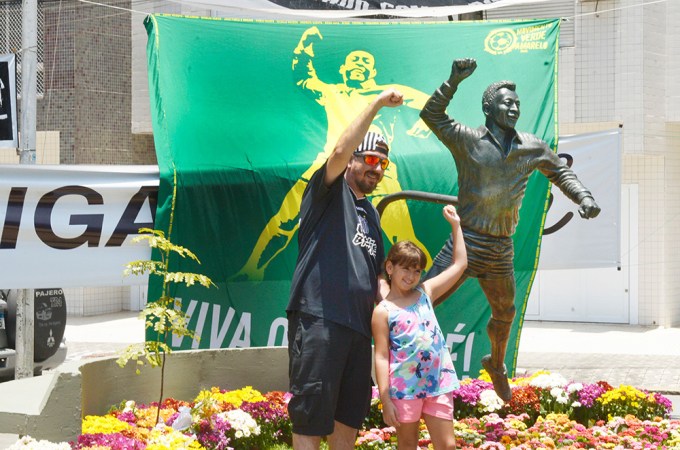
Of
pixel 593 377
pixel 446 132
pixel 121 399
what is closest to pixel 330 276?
pixel 446 132

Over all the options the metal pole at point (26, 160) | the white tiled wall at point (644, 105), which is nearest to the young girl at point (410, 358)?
the metal pole at point (26, 160)

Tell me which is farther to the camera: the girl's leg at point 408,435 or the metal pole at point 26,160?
the metal pole at point 26,160

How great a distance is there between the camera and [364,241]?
15.5 ft

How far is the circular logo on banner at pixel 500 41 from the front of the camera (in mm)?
8555

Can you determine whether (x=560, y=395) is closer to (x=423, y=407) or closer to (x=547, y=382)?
(x=547, y=382)

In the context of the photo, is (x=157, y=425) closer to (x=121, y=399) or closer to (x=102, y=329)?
(x=121, y=399)

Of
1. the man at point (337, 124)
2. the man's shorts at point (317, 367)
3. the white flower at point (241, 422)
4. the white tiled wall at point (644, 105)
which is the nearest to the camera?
the man's shorts at point (317, 367)

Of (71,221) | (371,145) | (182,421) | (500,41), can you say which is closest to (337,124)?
(500,41)

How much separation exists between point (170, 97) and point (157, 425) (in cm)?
341

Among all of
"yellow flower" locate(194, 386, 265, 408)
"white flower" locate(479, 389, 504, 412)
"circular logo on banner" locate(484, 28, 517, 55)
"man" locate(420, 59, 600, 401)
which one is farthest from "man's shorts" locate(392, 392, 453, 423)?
"circular logo on banner" locate(484, 28, 517, 55)

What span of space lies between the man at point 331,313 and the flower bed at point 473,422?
0.94 meters

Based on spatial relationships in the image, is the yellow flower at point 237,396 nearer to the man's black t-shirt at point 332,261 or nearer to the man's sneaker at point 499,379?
the man's sneaker at point 499,379

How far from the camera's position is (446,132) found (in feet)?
19.6

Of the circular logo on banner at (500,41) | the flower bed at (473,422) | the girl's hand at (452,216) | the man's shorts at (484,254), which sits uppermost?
the circular logo on banner at (500,41)
